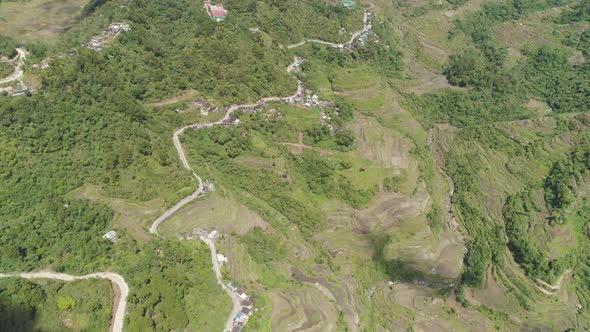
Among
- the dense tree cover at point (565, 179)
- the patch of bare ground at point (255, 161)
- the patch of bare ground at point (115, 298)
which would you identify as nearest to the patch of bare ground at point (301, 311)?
the patch of bare ground at point (115, 298)

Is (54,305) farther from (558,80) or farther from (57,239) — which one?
(558,80)

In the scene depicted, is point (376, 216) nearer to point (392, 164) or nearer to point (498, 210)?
point (392, 164)

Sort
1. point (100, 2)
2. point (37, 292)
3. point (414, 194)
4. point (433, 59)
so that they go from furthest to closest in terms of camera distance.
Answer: point (433, 59) → point (100, 2) → point (414, 194) → point (37, 292)

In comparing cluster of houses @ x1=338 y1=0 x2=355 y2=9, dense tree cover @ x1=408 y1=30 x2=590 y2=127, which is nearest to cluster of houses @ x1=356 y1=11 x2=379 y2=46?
cluster of houses @ x1=338 y1=0 x2=355 y2=9

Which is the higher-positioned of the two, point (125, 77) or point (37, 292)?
point (125, 77)

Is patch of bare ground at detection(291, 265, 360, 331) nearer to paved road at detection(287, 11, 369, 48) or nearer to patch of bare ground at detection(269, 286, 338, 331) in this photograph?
patch of bare ground at detection(269, 286, 338, 331)

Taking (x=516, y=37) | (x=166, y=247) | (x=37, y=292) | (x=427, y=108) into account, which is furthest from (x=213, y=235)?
(x=516, y=37)

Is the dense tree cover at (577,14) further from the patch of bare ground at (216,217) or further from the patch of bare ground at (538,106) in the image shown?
the patch of bare ground at (216,217)
